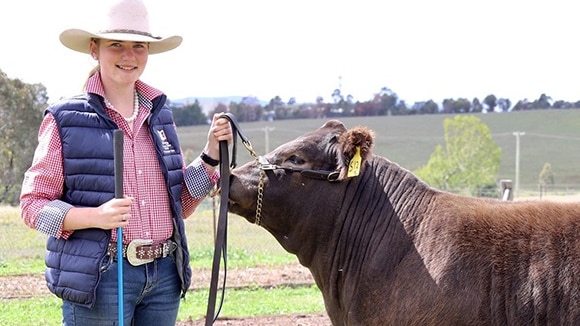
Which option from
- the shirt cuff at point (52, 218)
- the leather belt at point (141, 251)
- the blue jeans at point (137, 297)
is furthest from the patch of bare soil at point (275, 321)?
the shirt cuff at point (52, 218)

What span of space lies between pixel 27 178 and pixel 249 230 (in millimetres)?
15187

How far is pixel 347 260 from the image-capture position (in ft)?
15.8

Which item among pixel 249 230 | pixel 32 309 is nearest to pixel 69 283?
pixel 32 309

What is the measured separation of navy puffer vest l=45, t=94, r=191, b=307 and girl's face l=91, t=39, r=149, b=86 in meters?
0.15

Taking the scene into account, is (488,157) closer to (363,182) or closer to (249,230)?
(249,230)

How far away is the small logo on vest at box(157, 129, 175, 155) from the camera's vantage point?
13.4ft

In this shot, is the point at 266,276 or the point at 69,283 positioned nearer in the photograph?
the point at 69,283

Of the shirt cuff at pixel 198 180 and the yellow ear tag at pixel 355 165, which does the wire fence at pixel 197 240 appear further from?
the shirt cuff at pixel 198 180

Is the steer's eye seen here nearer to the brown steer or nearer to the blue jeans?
the brown steer

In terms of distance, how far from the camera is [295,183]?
189 inches

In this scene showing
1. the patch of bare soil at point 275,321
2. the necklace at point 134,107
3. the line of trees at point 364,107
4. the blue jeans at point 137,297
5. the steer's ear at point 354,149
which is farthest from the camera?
the line of trees at point 364,107

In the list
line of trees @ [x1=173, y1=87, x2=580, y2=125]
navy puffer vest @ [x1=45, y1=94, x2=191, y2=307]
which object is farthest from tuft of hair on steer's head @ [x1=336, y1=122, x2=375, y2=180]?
line of trees @ [x1=173, y1=87, x2=580, y2=125]

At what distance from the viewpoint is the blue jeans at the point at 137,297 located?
378 centimetres

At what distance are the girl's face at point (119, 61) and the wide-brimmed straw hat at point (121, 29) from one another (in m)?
0.07
